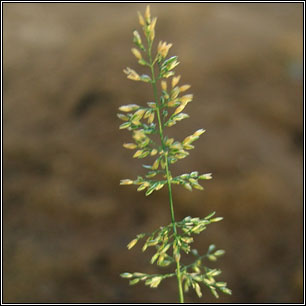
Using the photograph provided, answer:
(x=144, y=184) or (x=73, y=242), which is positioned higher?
(x=144, y=184)

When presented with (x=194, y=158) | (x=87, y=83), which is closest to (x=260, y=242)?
(x=194, y=158)

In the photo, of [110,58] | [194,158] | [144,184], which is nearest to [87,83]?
[110,58]

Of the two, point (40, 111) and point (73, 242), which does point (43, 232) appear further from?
point (40, 111)

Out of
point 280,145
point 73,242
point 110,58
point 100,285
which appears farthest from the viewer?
point 110,58

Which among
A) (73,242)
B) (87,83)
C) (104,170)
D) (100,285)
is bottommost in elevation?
(100,285)

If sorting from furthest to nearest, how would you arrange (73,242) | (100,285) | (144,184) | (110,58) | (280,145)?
(110,58) → (280,145) → (73,242) → (100,285) → (144,184)

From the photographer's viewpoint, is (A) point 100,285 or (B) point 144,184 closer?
(B) point 144,184

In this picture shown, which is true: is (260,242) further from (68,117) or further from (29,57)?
(29,57)
